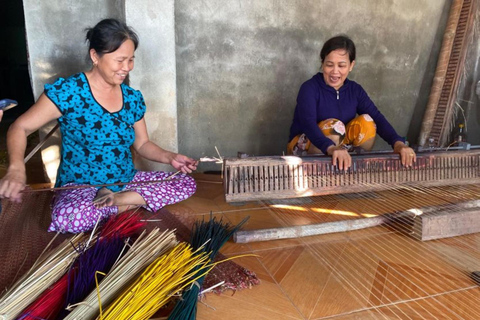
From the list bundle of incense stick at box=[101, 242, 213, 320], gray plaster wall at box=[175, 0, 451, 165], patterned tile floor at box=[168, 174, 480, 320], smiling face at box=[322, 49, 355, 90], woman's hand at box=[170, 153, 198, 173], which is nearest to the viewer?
bundle of incense stick at box=[101, 242, 213, 320]

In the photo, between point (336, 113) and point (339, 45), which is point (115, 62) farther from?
point (336, 113)

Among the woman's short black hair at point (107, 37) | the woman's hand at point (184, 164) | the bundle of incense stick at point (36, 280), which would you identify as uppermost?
the woman's short black hair at point (107, 37)

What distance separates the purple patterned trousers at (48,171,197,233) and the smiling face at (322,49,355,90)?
47.2 inches

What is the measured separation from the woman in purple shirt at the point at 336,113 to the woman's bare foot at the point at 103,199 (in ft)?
4.02

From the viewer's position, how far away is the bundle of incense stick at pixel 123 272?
1168mm

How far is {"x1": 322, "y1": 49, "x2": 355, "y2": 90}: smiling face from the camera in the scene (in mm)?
2555

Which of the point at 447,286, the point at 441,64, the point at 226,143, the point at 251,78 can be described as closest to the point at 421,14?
the point at 441,64

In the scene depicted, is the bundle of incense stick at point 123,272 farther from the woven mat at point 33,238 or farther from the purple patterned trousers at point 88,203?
the purple patterned trousers at point 88,203

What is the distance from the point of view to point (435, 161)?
96.2 inches

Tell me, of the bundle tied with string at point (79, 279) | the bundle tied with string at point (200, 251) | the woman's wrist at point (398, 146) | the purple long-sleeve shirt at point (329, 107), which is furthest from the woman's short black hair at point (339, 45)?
the bundle tied with string at point (79, 279)

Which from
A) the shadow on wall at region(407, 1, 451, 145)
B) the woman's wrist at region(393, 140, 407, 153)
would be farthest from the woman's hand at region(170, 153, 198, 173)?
the shadow on wall at region(407, 1, 451, 145)

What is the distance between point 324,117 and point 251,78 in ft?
2.93

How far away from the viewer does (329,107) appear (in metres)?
2.80

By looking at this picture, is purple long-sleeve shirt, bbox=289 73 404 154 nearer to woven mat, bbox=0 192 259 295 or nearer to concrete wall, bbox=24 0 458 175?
concrete wall, bbox=24 0 458 175
